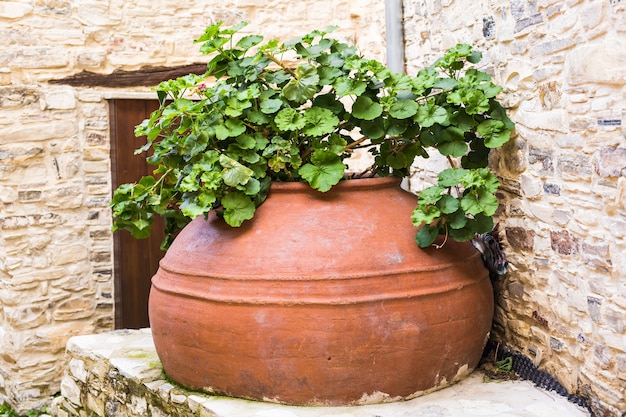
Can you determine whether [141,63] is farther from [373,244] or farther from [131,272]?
[373,244]

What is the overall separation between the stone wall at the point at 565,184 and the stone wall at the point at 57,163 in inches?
103

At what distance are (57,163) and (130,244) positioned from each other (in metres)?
0.73

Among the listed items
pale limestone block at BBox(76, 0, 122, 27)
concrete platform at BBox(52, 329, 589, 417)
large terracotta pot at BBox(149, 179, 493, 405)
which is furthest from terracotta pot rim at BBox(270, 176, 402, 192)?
pale limestone block at BBox(76, 0, 122, 27)

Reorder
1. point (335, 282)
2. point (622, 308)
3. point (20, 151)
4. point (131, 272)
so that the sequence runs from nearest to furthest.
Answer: point (622, 308), point (335, 282), point (20, 151), point (131, 272)

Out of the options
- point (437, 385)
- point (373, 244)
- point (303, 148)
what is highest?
point (303, 148)

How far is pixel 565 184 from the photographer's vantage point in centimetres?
272

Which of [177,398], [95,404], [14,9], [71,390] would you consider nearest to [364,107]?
[177,398]

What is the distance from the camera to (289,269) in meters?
2.74

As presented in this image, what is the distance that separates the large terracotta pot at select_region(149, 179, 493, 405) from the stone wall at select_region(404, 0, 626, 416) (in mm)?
245

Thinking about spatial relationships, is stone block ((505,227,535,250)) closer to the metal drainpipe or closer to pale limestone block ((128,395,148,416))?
the metal drainpipe

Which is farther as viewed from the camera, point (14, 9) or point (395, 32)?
point (14, 9)

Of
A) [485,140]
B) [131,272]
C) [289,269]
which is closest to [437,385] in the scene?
[289,269]

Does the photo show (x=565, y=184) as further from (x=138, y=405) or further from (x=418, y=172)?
(x=138, y=405)

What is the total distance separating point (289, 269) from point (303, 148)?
55 centimetres
